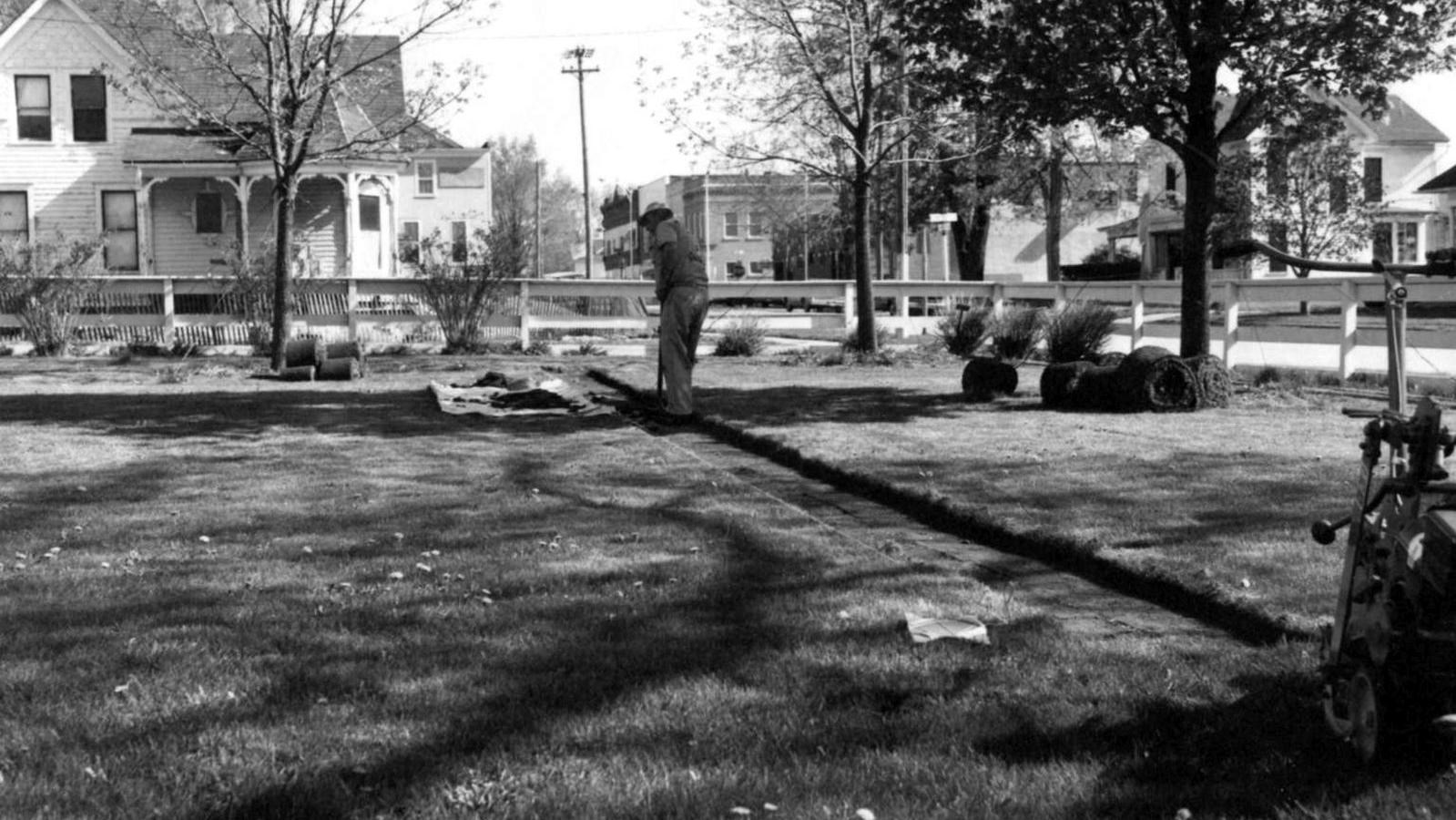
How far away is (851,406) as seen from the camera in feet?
51.3

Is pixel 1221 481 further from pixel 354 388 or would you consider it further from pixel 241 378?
pixel 241 378

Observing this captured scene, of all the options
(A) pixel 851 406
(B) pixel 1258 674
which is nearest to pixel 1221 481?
(B) pixel 1258 674

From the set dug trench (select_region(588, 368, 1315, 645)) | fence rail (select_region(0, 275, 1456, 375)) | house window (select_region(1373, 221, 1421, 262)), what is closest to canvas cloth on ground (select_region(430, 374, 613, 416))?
dug trench (select_region(588, 368, 1315, 645))

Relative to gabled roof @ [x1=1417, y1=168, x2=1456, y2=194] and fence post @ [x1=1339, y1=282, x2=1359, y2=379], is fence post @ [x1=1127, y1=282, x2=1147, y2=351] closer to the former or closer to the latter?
fence post @ [x1=1339, y1=282, x2=1359, y2=379]

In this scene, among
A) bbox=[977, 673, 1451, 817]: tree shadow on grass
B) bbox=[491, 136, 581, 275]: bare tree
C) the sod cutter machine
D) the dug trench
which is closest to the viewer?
the sod cutter machine

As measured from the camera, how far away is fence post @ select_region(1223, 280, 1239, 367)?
20234 millimetres

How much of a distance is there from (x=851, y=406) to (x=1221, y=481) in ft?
21.1

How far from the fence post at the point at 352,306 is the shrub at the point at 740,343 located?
6.33 meters

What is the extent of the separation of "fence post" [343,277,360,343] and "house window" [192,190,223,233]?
1127 cm

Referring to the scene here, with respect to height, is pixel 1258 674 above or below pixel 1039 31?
below

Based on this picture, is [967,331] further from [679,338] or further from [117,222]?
[117,222]

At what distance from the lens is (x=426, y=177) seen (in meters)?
61.3

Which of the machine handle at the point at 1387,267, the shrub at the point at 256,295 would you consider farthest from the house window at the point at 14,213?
the machine handle at the point at 1387,267

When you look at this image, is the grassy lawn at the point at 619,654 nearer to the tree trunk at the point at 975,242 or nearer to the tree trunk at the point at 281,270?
the tree trunk at the point at 281,270
